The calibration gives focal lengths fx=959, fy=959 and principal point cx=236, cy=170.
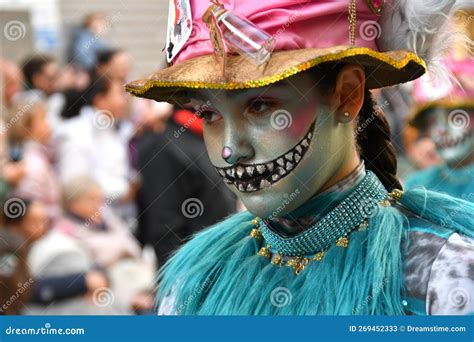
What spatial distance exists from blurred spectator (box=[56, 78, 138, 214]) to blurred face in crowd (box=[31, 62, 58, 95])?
248 mm

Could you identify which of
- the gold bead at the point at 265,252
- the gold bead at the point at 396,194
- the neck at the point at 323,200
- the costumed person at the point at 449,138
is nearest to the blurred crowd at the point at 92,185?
the costumed person at the point at 449,138

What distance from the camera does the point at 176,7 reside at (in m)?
2.20

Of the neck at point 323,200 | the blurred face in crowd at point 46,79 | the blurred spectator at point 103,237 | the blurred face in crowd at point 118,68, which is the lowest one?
the blurred spectator at point 103,237

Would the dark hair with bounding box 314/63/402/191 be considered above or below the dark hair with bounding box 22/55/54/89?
above

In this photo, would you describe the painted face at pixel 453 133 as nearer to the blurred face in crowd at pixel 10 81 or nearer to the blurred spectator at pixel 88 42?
the blurred spectator at pixel 88 42

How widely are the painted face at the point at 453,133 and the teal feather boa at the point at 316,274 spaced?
2.15m

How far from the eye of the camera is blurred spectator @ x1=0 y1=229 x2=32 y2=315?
11.0 ft

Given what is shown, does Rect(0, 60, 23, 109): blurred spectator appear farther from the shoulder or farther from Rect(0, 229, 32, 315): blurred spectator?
the shoulder

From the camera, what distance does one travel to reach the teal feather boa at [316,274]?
2.07 metres

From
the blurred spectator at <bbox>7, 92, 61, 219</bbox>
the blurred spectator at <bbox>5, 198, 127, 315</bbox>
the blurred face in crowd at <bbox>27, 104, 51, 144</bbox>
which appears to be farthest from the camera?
the blurred face in crowd at <bbox>27, 104, 51, 144</bbox>

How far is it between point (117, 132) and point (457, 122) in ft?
5.71

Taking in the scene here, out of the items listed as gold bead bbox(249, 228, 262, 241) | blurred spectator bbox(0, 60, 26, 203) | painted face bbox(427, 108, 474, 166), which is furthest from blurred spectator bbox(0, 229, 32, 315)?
painted face bbox(427, 108, 474, 166)

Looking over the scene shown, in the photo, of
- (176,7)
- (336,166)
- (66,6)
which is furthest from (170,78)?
(66,6)

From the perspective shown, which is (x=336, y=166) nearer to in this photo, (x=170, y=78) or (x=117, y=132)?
(x=170, y=78)
